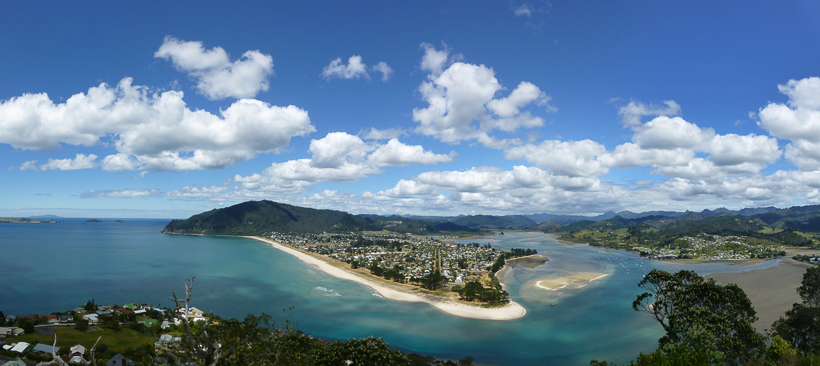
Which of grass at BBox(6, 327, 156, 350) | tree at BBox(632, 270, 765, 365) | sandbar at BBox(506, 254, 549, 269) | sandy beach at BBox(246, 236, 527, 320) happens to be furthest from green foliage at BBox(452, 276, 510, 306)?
sandbar at BBox(506, 254, 549, 269)

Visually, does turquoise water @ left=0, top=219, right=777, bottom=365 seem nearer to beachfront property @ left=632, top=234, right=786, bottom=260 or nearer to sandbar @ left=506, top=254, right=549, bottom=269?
sandbar @ left=506, top=254, right=549, bottom=269

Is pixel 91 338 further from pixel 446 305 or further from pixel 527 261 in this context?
pixel 527 261

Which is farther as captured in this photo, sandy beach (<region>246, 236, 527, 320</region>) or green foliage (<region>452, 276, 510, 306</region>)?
green foliage (<region>452, 276, 510, 306</region>)

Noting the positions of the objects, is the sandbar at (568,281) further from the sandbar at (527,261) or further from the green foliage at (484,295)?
the sandbar at (527,261)

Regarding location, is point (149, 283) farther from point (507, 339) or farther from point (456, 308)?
point (507, 339)

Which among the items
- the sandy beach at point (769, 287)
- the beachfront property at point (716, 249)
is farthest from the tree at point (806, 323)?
the beachfront property at point (716, 249)

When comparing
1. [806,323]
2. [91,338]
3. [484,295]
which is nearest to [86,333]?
[91,338]
